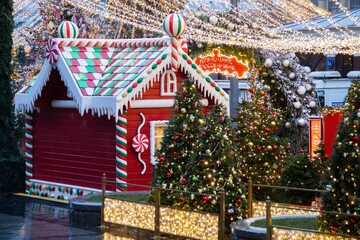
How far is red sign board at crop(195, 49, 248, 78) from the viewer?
88.9ft

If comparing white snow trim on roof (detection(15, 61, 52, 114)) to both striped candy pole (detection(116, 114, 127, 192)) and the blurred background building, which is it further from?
the blurred background building

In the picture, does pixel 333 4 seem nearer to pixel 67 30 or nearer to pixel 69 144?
pixel 67 30

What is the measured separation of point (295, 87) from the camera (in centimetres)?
2803

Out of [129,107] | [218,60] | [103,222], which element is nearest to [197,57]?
[218,60]

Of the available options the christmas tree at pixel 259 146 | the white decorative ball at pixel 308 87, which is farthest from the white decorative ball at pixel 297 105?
the christmas tree at pixel 259 146

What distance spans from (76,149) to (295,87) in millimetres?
8494

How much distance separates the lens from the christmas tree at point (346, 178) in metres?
13.2

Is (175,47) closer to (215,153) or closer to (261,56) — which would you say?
(215,153)

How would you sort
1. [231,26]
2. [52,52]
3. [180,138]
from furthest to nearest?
[231,26] → [52,52] → [180,138]

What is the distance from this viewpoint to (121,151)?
67.6 feet

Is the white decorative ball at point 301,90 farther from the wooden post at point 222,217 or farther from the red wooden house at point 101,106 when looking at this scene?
the wooden post at point 222,217

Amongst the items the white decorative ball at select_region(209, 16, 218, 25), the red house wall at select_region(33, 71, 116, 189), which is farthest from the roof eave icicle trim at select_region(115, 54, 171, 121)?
the white decorative ball at select_region(209, 16, 218, 25)

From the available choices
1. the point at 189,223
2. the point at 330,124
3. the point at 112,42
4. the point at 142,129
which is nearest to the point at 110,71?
the point at 112,42

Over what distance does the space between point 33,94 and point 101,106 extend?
2844 millimetres
